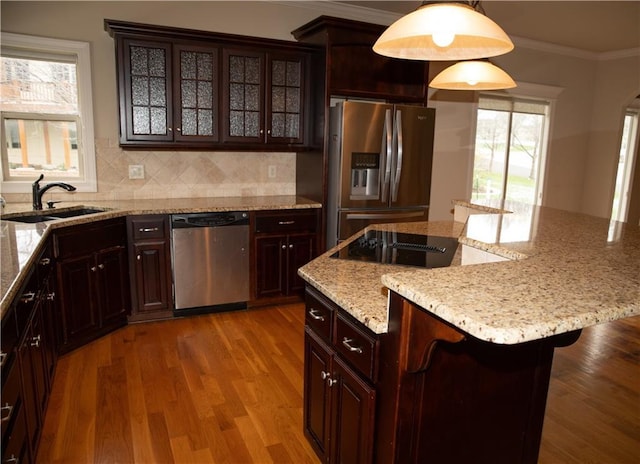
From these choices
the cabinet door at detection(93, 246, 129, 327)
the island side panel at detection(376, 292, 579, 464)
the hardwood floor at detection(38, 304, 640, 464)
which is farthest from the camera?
the cabinet door at detection(93, 246, 129, 327)

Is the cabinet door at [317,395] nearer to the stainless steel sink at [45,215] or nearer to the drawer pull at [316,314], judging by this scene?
the drawer pull at [316,314]

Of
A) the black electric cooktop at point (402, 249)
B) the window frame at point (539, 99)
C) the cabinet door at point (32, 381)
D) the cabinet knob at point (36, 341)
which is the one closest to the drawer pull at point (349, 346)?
the black electric cooktop at point (402, 249)

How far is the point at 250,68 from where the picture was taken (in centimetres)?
363

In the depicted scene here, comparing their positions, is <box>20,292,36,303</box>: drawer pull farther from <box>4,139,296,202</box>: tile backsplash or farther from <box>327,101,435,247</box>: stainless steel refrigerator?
<box>327,101,435,247</box>: stainless steel refrigerator

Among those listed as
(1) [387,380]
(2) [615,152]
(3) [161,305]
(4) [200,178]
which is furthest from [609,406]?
(2) [615,152]

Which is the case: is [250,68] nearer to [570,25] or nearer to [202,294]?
[202,294]

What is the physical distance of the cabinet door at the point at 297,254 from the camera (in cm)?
376

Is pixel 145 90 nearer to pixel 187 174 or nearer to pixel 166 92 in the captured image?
pixel 166 92

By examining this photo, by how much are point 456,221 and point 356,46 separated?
5.74 ft

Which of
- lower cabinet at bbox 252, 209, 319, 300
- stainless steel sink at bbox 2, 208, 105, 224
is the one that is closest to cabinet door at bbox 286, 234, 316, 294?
lower cabinet at bbox 252, 209, 319, 300

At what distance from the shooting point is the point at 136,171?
146 inches

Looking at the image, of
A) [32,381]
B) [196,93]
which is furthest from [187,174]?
[32,381]

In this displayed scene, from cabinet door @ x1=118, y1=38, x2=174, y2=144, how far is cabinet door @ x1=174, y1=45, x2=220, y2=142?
7 centimetres

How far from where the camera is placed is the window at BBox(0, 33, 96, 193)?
10.8ft
